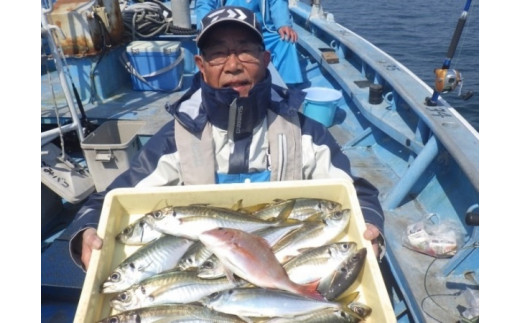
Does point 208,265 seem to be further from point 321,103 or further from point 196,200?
point 321,103

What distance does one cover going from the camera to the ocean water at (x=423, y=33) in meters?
10.5

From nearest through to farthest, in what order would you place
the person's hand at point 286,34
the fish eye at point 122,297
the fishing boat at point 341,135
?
1. the fish eye at point 122,297
2. the fishing boat at point 341,135
3. the person's hand at point 286,34

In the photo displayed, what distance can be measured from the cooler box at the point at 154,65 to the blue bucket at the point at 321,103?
2310mm

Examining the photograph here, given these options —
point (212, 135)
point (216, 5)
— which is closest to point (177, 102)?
point (212, 135)

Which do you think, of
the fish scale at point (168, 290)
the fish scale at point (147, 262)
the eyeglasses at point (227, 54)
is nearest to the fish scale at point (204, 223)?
the fish scale at point (147, 262)

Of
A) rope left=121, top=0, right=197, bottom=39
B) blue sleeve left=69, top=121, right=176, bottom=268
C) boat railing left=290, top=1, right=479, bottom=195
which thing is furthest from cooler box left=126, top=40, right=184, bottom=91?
blue sleeve left=69, top=121, right=176, bottom=268

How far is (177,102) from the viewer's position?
235 centimetres

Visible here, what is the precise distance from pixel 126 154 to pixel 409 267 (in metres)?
3.03

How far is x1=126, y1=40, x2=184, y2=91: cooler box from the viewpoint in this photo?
5.80m

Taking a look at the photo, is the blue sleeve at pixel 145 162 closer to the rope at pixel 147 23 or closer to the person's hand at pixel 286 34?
the person's hand at pixel 286 34

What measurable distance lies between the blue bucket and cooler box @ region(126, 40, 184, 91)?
2310 mm

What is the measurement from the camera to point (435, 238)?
297 cm

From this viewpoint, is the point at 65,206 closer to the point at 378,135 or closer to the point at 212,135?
the point at 212,135

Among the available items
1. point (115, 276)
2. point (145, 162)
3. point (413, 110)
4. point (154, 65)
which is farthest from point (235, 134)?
point (154, 65)
